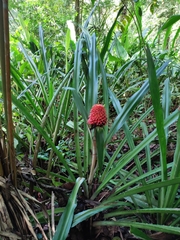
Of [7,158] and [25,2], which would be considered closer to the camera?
[7,158]

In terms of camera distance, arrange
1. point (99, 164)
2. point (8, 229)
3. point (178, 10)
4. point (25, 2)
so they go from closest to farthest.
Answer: point (8, 229)
point (99, 164)
point (25, 2)
point (178, 10)

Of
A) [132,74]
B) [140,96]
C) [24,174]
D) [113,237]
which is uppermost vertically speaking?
[132,74]

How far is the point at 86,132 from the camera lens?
58 centimetres

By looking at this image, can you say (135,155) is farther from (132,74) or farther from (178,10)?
(178,10)

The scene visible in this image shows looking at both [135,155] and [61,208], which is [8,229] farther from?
[135,155]

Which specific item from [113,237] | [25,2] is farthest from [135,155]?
[25,2]

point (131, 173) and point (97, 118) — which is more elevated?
point (97, 118)

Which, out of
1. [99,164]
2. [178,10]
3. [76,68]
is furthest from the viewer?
[178,10]

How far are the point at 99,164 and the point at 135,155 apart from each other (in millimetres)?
85

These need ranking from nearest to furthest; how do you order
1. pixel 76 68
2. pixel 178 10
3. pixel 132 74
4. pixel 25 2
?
pixel 76 68, pixel 132 74, pixel 25 2, pixel 178 10

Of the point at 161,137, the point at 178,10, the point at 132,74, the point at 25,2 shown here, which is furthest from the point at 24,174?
the point at 178,10

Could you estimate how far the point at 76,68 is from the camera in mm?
613

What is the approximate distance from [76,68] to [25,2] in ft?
9.19

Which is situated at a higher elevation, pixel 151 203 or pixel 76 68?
pixel 76 68
